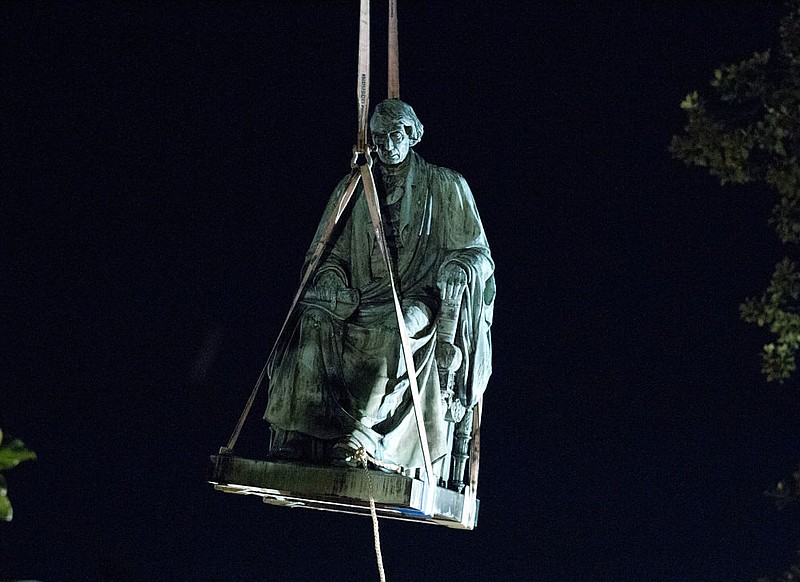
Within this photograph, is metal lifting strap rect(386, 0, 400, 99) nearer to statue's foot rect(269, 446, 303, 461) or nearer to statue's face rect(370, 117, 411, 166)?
statue's face rect(370, 117, 411, 166)

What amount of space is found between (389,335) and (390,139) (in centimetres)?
75

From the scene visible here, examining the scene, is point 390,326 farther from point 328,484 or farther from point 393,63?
point 393,63

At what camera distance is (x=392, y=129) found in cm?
486

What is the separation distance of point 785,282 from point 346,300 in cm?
283

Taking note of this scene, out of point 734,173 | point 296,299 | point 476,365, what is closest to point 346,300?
point 296,299

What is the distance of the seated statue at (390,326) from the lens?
4.57 meters

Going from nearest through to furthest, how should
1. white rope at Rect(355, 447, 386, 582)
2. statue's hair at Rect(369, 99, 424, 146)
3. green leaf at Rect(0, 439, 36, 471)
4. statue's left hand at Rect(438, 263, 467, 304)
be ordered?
green leaf at Rect(0, 439, 36, 471), white rope at Rect(355, 447, 386, 582), statue's left hand at Rect(438, 263, 467, 304), statue's hair at Rect(369, 99, 424, 146)

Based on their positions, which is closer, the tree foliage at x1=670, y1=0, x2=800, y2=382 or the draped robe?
the draped robe

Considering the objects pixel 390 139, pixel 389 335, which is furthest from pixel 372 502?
pixel 390 139

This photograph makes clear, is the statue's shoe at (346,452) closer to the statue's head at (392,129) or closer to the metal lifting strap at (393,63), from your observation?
the statue's head at (392,129)

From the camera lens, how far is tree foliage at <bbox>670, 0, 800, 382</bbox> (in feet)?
21.7

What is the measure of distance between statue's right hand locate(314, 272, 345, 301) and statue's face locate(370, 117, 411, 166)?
49 centimetres

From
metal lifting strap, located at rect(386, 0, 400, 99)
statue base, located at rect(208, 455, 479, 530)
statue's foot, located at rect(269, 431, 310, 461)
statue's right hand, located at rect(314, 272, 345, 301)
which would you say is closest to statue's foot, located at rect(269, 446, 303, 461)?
statue's foot, located at rect(269, 431, 310, 461)

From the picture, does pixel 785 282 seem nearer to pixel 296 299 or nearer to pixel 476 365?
pixel 476 365
